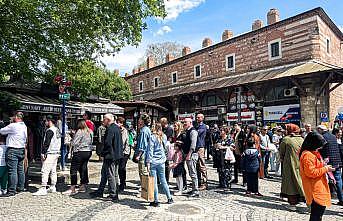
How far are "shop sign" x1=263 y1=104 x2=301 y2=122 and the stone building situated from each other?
0.06 m

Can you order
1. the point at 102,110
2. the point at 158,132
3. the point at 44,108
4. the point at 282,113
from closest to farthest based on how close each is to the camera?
the point at 158,132 < the point at 44,108 < the point at 102,110 < the point at 282,113

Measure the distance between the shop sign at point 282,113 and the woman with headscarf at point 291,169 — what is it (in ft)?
46.0

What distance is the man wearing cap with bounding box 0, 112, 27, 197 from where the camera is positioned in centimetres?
717

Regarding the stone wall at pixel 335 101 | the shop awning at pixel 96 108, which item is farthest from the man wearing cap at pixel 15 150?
the stone wall at pixel 335 101

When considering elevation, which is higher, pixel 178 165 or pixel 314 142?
pixel 314 142

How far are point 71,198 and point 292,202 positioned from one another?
15.6 ft

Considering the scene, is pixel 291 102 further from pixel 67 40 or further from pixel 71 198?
pixel 71 198

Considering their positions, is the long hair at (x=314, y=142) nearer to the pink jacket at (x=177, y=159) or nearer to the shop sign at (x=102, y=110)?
the pink jacket at (x=177, y=159)

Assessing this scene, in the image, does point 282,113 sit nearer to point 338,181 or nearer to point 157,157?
point 338,181

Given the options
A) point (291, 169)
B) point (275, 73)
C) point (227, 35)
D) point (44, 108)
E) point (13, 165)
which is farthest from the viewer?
point (227, 35)

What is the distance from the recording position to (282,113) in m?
20.6

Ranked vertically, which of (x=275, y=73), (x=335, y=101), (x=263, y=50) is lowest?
(x=335, y=101)

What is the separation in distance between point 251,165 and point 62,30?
6874 mm

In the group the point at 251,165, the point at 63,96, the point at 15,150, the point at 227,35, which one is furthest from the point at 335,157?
the point at 227,35
